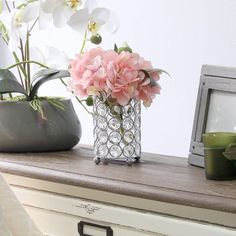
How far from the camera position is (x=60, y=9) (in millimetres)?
1278

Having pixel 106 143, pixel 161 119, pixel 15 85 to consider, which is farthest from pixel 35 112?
pixel 161 119

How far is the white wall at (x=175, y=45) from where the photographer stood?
1357 mm

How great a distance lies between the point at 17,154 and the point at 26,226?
0.45 m

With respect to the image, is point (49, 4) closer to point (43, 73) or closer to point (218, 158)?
point (43, 73)

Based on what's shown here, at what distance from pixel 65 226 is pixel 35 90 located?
14.2 inches

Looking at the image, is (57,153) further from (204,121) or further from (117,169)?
(204,121)

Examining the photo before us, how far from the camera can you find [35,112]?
4.37 feet


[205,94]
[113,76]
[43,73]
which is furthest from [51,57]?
[205,94]

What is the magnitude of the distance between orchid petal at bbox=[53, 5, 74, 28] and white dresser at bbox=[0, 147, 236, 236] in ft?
1.00

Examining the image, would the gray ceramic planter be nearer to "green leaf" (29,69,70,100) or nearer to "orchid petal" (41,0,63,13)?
"green leaf" (29,69,70,100)

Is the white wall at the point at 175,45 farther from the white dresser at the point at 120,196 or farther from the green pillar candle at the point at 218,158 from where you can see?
the green pillar candle at the point at 218,158

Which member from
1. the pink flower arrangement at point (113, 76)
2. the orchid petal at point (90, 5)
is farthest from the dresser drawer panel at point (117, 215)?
the orchid petal at point (90, 5)

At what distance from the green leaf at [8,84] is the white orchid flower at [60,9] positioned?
0.17 metres

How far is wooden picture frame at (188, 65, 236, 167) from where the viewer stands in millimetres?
1146
